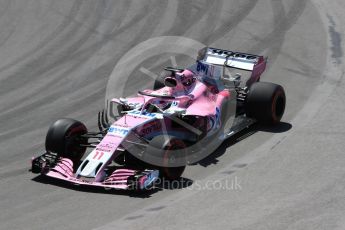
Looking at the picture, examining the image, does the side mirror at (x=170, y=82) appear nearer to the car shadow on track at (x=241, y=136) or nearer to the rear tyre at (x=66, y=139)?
the car shadow on track at (x=241, y=136)

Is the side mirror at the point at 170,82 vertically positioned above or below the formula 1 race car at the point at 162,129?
above

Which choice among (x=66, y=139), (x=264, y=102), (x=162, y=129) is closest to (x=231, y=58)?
(x=264, y=102)

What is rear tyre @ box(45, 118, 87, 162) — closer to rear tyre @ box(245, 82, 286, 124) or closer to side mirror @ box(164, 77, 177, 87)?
side mirror @ box(164, 77, 177, 87)

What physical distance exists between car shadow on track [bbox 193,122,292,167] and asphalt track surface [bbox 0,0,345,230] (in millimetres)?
43

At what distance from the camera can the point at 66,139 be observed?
14.5m

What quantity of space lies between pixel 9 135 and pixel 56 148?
9.16 feet

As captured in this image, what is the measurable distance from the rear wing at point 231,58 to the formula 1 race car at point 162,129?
16 cm

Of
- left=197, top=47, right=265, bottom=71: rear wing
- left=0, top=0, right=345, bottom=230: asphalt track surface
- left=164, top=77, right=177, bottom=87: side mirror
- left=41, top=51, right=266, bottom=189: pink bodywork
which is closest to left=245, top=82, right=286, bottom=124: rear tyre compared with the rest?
left=0, top=0, right=345, bottom=230: asphalt track surface

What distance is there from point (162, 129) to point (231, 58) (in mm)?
4228

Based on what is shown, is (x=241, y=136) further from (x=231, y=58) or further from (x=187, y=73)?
(x=231, y=58)

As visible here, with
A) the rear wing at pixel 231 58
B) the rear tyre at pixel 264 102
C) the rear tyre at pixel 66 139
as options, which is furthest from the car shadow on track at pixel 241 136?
A: the rear tyre at pixel 66 139

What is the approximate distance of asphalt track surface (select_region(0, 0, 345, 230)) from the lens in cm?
1241

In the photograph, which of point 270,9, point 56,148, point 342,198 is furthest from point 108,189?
point 270,9

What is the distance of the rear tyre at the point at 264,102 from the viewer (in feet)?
53.1
